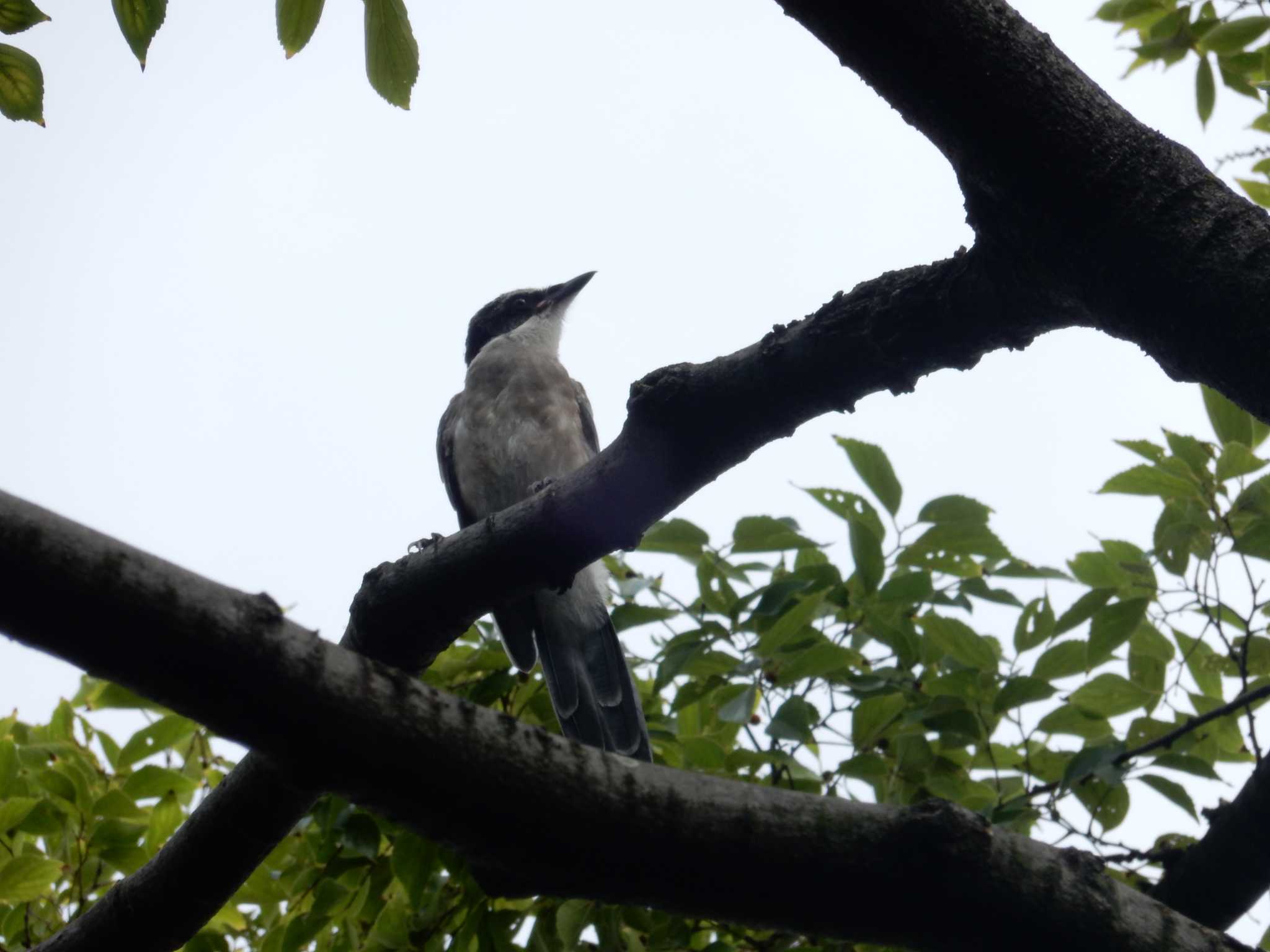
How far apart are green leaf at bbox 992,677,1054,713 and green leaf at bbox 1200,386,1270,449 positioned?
29.8 inches

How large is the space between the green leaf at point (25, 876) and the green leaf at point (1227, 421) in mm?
3150

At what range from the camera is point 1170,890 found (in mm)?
2691

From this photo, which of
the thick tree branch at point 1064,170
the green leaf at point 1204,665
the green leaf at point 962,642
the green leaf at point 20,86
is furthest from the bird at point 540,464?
the thick tree branch at point 1064,170

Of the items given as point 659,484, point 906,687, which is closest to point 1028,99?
point 659,484

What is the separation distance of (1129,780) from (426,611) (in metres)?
1.85

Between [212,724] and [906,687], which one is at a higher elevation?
[906,687]

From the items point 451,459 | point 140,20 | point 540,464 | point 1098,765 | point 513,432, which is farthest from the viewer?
point 451,459

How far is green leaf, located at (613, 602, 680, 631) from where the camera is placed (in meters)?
3.52

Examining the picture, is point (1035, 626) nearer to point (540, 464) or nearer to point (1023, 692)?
point (1023, 692)

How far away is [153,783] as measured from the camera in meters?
3.55

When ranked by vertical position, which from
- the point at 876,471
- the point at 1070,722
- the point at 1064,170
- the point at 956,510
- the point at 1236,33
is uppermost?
the point at 1236,33

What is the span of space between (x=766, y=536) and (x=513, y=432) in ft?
8.39

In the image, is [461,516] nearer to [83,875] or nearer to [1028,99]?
[83,875]

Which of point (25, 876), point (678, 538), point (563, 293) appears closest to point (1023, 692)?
point (678, 538)
